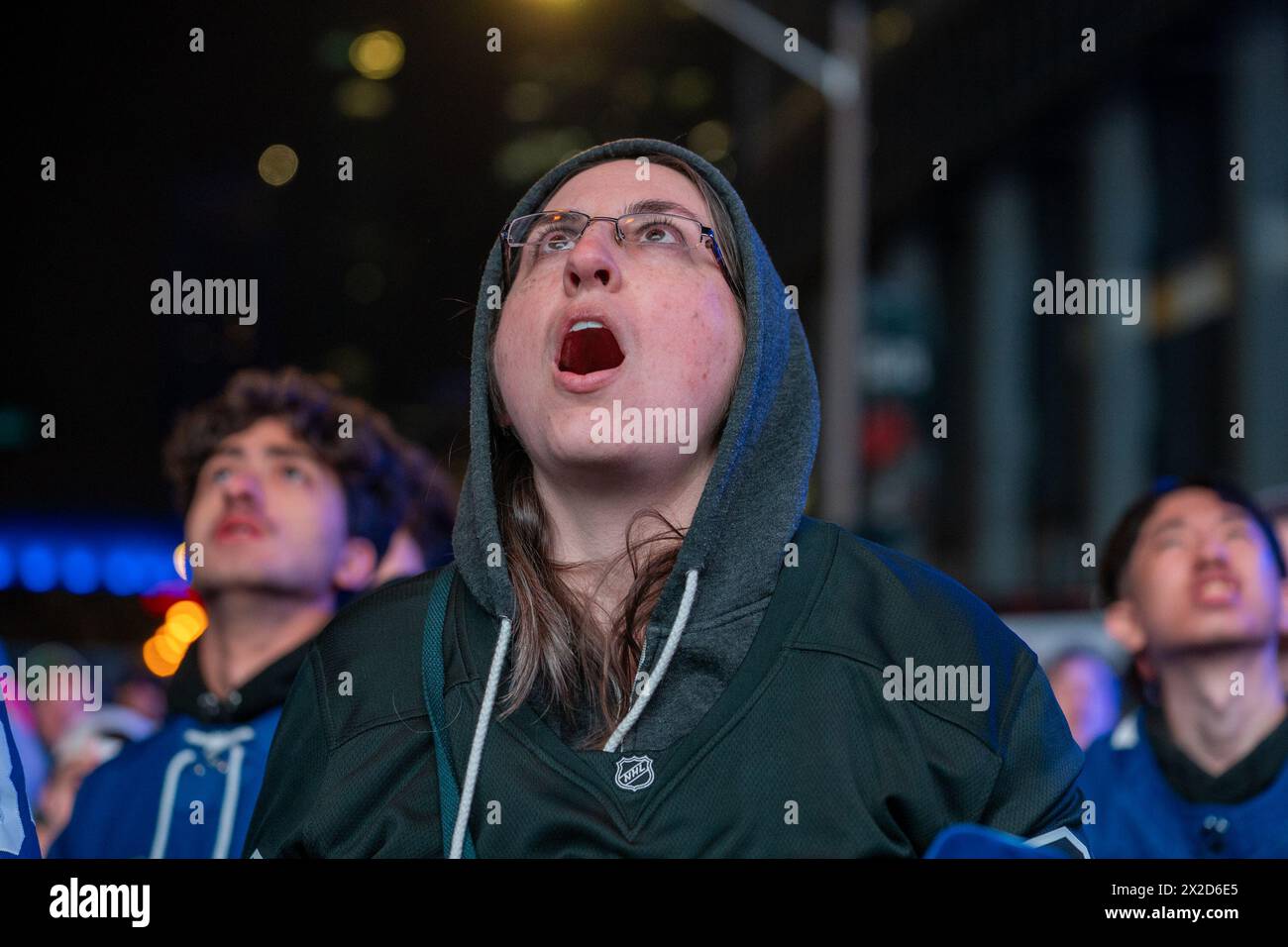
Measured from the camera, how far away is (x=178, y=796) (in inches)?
152

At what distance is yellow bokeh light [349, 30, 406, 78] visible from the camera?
12.9 ft

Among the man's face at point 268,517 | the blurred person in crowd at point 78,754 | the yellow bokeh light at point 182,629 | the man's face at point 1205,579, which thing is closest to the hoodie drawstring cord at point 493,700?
the man's face at point 268,517

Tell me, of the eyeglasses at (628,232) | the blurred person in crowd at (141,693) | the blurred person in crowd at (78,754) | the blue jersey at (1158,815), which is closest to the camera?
the eyeglasses at (628,232)

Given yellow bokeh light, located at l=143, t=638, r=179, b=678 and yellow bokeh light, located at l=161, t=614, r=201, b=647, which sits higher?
yellow bokeh light, located at l=161, t=614, r=201, b=647

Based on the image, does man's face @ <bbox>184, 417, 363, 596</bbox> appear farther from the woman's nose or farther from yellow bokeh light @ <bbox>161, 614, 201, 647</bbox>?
the woman's nose

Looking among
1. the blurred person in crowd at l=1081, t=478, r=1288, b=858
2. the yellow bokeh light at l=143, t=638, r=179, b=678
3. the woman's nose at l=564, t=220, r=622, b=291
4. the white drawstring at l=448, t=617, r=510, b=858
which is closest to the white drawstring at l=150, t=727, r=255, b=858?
the white drawstring at l=448, t=617, r=510, b=858

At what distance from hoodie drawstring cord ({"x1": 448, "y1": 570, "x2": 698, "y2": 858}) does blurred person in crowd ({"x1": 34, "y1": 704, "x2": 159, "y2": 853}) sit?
3295 mm

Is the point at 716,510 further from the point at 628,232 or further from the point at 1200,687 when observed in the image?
the point at 1200,687

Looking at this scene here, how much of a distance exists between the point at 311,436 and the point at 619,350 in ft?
6.62

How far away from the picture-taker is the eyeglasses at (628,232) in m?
2.48

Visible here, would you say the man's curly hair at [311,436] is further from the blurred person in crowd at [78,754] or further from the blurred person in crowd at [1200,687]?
the blurred person in crowd at [1200,687]

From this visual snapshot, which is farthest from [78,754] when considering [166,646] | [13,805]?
[13,805]

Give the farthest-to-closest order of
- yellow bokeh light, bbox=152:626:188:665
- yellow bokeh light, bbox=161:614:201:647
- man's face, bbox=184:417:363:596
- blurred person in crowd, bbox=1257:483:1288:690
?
yellow bokeh light, bbox=152:626:188:665 < yellow bokeh light, bbox=161:614:201:647 < blurred person in crowd, bbox=1257:483:1288:690 < man's face, bbox=184:417:363:596

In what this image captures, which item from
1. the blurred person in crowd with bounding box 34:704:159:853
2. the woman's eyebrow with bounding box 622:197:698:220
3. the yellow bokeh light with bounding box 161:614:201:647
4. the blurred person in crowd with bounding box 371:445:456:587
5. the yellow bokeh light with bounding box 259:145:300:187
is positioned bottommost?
the blurred person in crowd with bounding box 34:704:159:853
